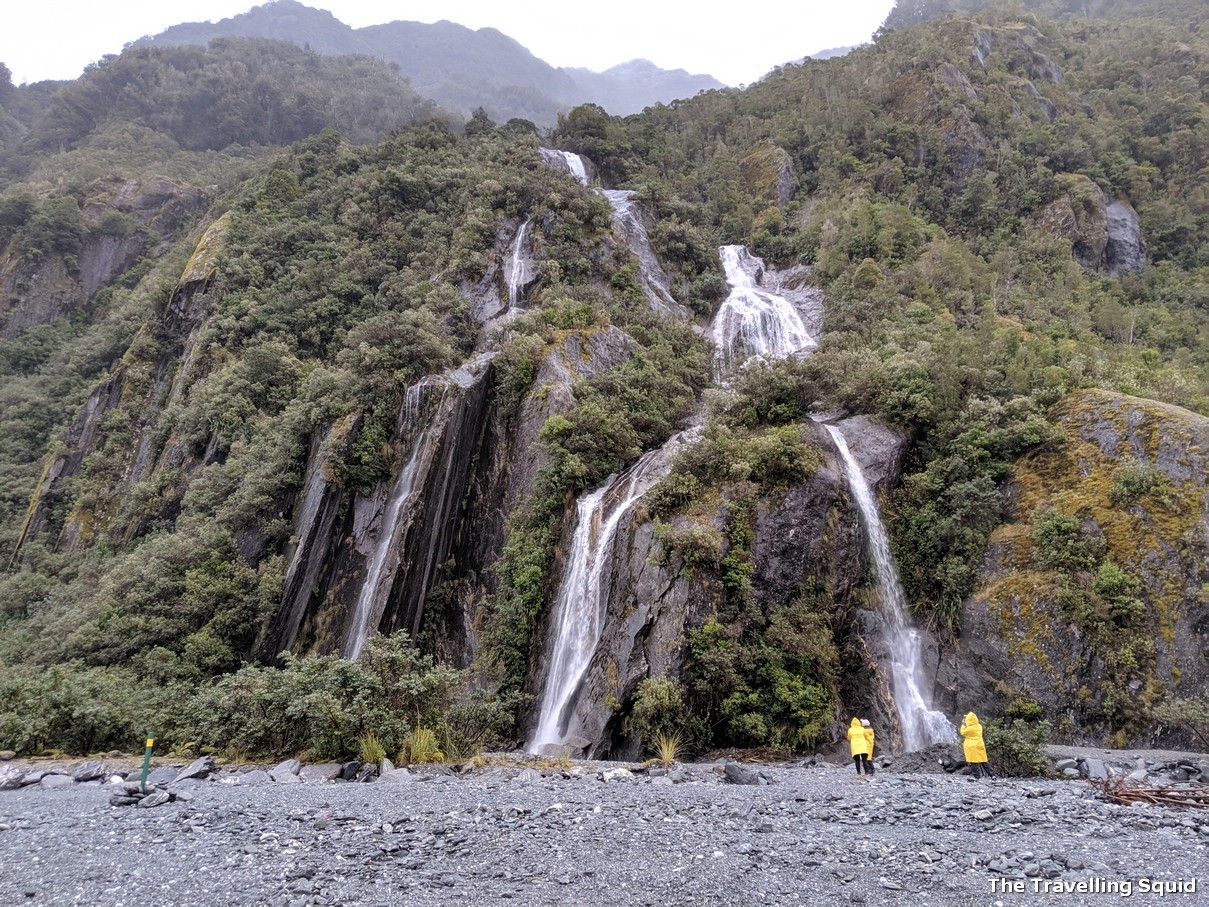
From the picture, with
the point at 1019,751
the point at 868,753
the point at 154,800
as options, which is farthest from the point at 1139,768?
the point at 154,800

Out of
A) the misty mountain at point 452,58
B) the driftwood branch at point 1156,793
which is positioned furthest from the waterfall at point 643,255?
the misty mountain at point 452,58

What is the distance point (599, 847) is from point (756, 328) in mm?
23788

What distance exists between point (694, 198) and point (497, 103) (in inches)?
3703

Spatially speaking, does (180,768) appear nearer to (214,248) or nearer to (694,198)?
(214,248)

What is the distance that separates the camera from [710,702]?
38.1ft

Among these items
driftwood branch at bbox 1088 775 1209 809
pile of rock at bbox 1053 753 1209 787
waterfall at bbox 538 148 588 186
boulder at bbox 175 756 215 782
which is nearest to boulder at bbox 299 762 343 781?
boulder at bbox 175 756 215 782

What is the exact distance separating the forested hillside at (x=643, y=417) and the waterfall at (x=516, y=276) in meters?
0.19

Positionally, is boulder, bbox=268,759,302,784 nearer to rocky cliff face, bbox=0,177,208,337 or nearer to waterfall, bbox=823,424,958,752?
waterfall, bbox=823,424,958,752

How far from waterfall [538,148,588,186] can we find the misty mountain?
76844 millimetres

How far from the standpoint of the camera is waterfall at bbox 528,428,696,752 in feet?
42.3

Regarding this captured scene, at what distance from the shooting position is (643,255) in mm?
30688

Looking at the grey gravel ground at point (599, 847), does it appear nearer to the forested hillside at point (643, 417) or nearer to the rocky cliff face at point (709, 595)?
the forested hillside at point (643, 417)

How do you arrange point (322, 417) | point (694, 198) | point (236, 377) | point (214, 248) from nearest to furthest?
point (322, 417), point (236, 377), point (214, 248), point (694, 198)

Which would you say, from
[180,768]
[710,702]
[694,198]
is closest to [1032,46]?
[694,198]
